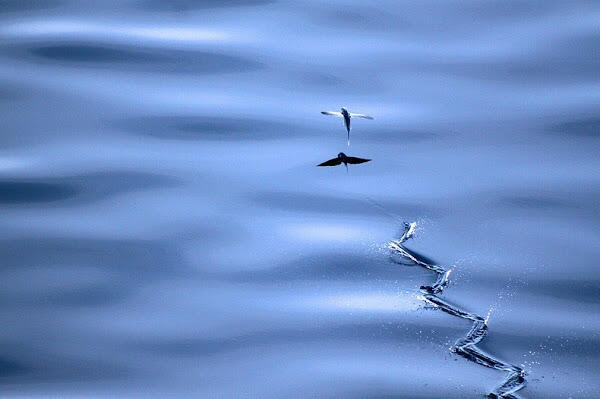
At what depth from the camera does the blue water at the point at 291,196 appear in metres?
1.09

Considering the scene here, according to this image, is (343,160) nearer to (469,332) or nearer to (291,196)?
(291,196)

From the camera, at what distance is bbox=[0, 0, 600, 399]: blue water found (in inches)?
42.8

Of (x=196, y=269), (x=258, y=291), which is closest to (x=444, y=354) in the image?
(x=258, y=291)

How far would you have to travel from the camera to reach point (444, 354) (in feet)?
3.57

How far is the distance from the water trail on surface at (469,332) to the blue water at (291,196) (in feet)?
0.04

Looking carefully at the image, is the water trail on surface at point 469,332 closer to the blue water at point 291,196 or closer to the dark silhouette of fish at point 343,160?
the blue water at point 291,196

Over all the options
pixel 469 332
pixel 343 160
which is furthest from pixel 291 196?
pixel 469 332

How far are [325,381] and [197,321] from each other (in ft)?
0.68

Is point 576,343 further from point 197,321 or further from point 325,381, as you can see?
point 197,321

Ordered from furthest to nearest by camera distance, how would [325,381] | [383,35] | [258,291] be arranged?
[383,35]
[258,291]
[325,381]

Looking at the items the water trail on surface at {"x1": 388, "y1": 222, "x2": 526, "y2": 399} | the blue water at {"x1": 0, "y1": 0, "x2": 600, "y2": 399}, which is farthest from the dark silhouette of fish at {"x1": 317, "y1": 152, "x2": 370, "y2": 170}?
the water trail on surface at {"x1": 388, "y1": 222, "x2": 526, "y2": 399}

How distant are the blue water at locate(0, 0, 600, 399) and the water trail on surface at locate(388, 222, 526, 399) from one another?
0.01 m

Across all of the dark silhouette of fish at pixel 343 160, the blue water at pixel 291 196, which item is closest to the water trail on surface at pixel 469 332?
the blue water at pixel 291 196

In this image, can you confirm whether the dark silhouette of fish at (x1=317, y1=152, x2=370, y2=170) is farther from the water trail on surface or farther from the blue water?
the water trail on surface
